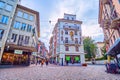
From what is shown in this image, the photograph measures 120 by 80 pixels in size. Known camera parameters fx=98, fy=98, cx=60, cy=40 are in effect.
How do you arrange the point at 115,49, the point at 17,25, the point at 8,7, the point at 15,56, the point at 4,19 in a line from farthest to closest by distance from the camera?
1. the point at 15,56
2. the point at 17,25
3. the point at 8,7
4. the point at 4,19
5. the point at 115,49

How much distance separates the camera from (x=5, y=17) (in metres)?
21.6

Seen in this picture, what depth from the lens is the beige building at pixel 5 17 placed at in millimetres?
20384

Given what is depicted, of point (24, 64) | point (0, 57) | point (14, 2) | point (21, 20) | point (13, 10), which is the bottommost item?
point (24, 64)

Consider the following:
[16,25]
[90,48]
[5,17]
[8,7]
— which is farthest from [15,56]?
[90,48]

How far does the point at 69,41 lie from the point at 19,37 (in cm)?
2027

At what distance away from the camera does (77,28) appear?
40.3 meters

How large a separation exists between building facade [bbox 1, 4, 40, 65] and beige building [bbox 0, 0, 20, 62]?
877mm

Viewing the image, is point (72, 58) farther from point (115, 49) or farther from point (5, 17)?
point (115, 49)

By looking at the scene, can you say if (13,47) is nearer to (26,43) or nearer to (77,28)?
(26,43)

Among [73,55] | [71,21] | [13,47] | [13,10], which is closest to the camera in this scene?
[13,47]

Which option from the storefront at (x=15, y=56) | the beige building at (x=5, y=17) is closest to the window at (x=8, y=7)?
the beige building at (x=5, y=17)

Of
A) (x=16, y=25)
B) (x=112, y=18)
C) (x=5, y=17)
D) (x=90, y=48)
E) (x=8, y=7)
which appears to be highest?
(x=8, y=7)

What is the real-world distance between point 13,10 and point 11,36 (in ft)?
20.1

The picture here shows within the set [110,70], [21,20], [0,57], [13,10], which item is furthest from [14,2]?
[110,70]
